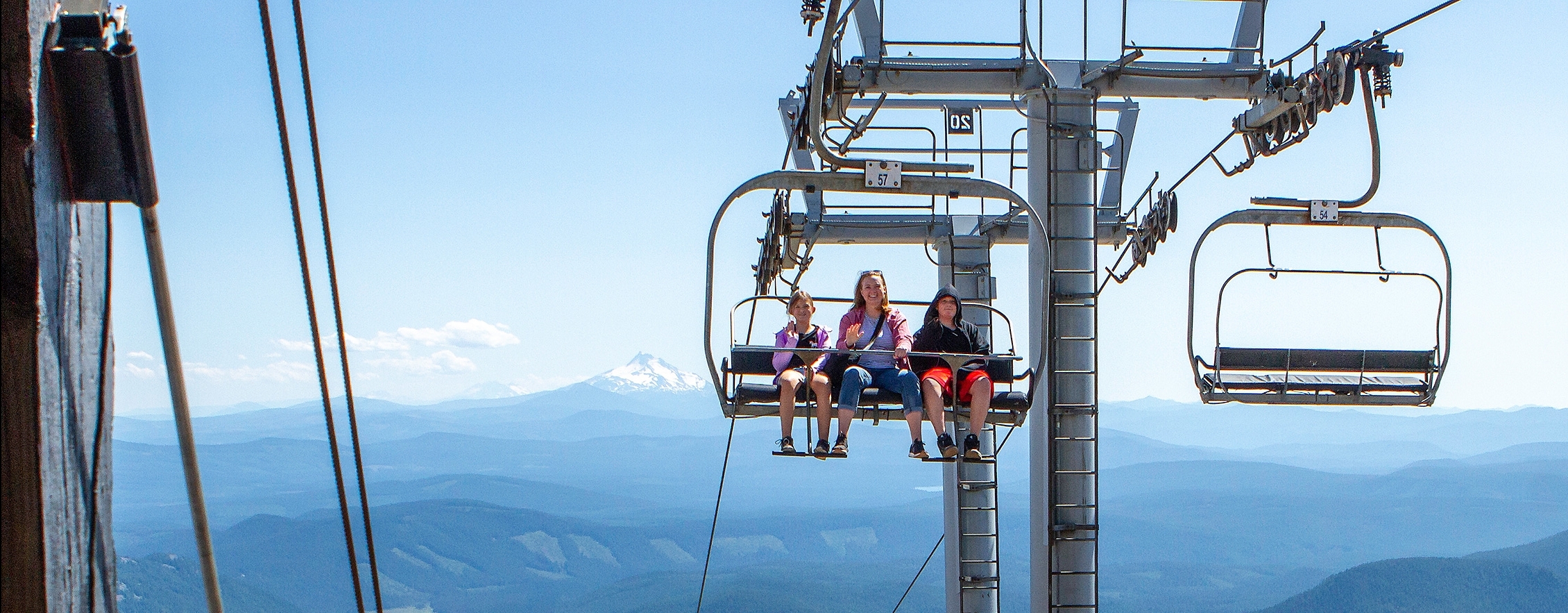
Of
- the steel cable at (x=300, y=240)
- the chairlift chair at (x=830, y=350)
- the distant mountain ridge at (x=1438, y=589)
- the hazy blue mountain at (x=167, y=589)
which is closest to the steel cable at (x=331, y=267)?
the steel cable at (x=300, y=240)

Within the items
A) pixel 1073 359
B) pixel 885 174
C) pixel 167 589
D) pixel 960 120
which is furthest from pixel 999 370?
pixel 167 589

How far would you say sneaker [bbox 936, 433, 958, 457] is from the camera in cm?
590

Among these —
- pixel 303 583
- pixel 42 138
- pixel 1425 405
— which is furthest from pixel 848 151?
pixel 303 583

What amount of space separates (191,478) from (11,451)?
300 mm

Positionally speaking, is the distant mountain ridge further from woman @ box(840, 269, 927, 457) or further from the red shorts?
woman @ box(840, 269, 927, 457)

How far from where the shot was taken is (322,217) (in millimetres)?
1786

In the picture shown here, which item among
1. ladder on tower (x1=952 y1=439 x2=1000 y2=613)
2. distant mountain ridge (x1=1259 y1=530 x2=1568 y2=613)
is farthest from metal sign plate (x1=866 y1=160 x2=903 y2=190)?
distant mountain ridge (x1=1259 y1=530 x2=1568 y2=613)

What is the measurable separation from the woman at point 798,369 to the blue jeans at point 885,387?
97 mm

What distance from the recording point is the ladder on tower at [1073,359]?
699 cm

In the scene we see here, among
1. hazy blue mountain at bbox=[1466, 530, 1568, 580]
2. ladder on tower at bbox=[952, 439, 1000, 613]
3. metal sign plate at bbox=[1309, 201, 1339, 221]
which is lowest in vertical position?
hazy blue mountain at bbox=[1466, 530, 1568, 580]

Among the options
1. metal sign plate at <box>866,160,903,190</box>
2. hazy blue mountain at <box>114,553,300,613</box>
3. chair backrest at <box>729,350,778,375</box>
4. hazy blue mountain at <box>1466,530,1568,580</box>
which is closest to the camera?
metal sign plate at <box>866,160,903,190</box>

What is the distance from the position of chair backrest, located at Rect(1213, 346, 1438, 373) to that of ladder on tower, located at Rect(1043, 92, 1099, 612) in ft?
2.47

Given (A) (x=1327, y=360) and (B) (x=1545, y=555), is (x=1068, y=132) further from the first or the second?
(B) (x=1545, y=555)

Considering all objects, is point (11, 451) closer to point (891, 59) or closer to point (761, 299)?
point (761, 299)
